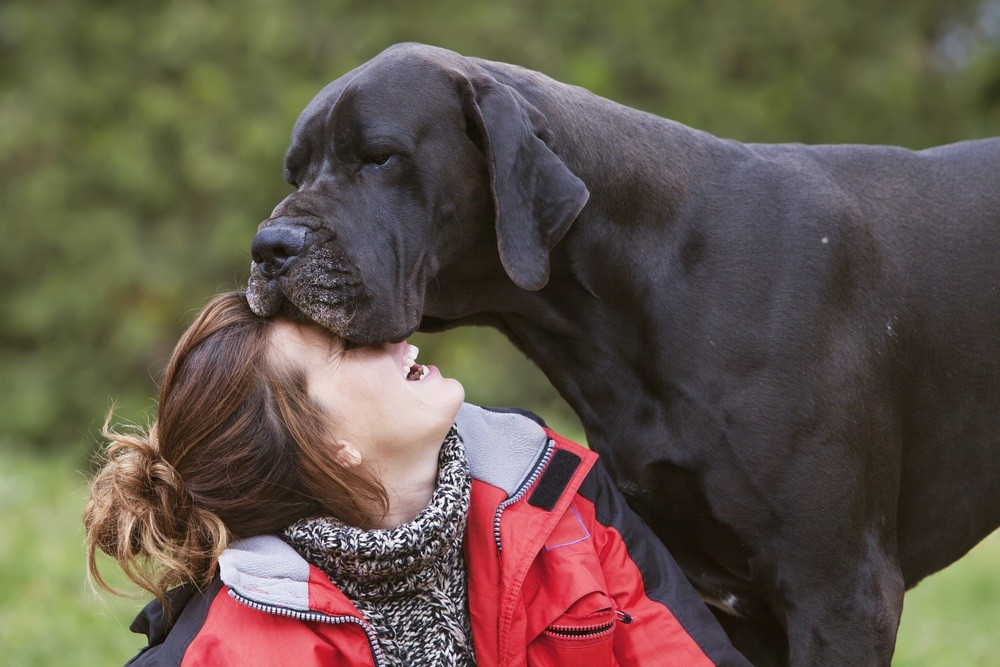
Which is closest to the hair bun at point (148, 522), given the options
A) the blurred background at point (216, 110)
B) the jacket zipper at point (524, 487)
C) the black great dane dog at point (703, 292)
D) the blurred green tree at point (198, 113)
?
the black great dane dog at point (703, 292)

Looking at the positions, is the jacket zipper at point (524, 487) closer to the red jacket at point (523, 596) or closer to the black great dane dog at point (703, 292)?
the red jacket at point (523, 596)

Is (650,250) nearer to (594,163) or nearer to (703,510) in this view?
(594,163)

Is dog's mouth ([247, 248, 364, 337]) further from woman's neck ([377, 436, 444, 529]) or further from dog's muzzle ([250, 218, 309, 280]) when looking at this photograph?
woman's neck ([377, 436, 444, 529])

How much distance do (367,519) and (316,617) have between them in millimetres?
333

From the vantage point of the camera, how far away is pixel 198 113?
1033 centimetres

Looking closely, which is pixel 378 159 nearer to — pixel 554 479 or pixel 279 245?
pixel 279 245

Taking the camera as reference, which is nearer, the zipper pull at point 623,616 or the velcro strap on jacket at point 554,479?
the zipper pull at point 623,616

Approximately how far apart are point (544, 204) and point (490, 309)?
0.42 meters

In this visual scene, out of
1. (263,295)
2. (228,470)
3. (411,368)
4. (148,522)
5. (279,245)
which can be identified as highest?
(279,245)

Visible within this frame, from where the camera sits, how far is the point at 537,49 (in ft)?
31.8

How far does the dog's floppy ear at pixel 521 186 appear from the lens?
9.31ft

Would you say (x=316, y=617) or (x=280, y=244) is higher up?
(x=280, y=244)

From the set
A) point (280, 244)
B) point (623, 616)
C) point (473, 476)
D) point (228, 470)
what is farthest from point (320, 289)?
point (623, 616)

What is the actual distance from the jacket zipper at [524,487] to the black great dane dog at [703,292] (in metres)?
0.21
